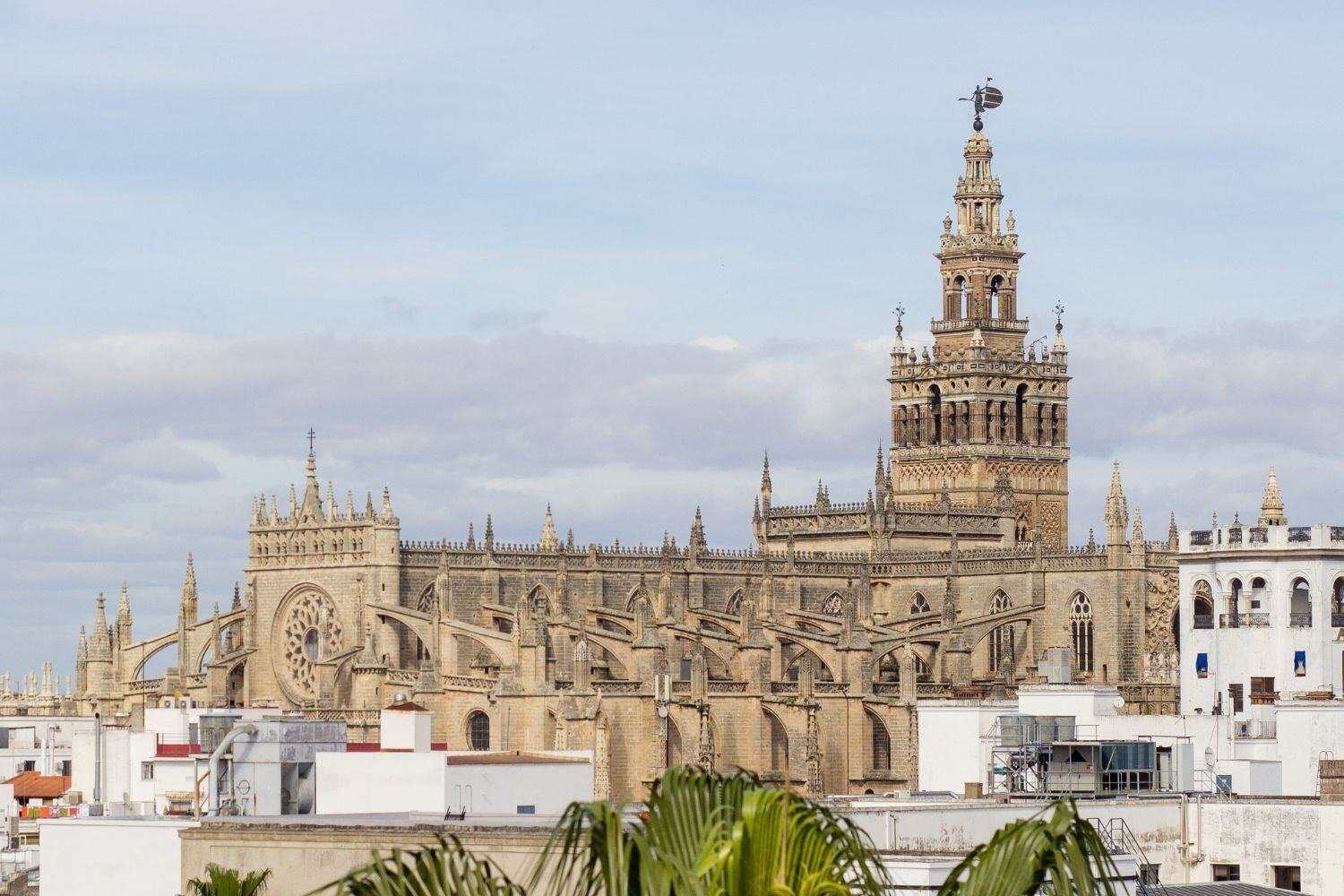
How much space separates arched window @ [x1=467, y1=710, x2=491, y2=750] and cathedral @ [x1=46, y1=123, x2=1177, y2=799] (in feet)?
0.45

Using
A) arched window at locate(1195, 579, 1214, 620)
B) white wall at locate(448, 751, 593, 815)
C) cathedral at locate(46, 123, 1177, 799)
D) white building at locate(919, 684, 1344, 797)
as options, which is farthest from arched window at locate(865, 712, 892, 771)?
white wall at locate(448, 751, 593, 815)

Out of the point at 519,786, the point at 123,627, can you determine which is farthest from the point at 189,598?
the point at 519,786

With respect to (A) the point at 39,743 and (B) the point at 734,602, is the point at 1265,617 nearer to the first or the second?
(B) the point at 734,602

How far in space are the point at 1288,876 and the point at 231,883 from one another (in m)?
19.5

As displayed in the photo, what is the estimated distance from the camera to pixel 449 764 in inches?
2295

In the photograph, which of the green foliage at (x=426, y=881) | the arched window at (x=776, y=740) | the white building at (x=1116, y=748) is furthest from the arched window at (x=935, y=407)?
the green foliage at (x=426, y=881)

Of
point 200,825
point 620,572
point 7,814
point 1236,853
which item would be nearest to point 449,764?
point 7,814

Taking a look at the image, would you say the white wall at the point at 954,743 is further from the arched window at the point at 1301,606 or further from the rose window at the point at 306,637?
the rose window at the point at 306,637

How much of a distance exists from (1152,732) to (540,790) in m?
14.9

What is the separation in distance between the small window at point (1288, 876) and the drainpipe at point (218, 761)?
1592 centimetres

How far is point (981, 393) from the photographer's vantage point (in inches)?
5187

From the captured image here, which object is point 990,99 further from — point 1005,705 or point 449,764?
point 449,764

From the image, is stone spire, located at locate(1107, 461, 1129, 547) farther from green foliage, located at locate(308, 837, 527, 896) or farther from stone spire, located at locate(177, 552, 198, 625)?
green foliage, located at locate(308, 837, 527, 896)

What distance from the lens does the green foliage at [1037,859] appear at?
1820 centimetres
